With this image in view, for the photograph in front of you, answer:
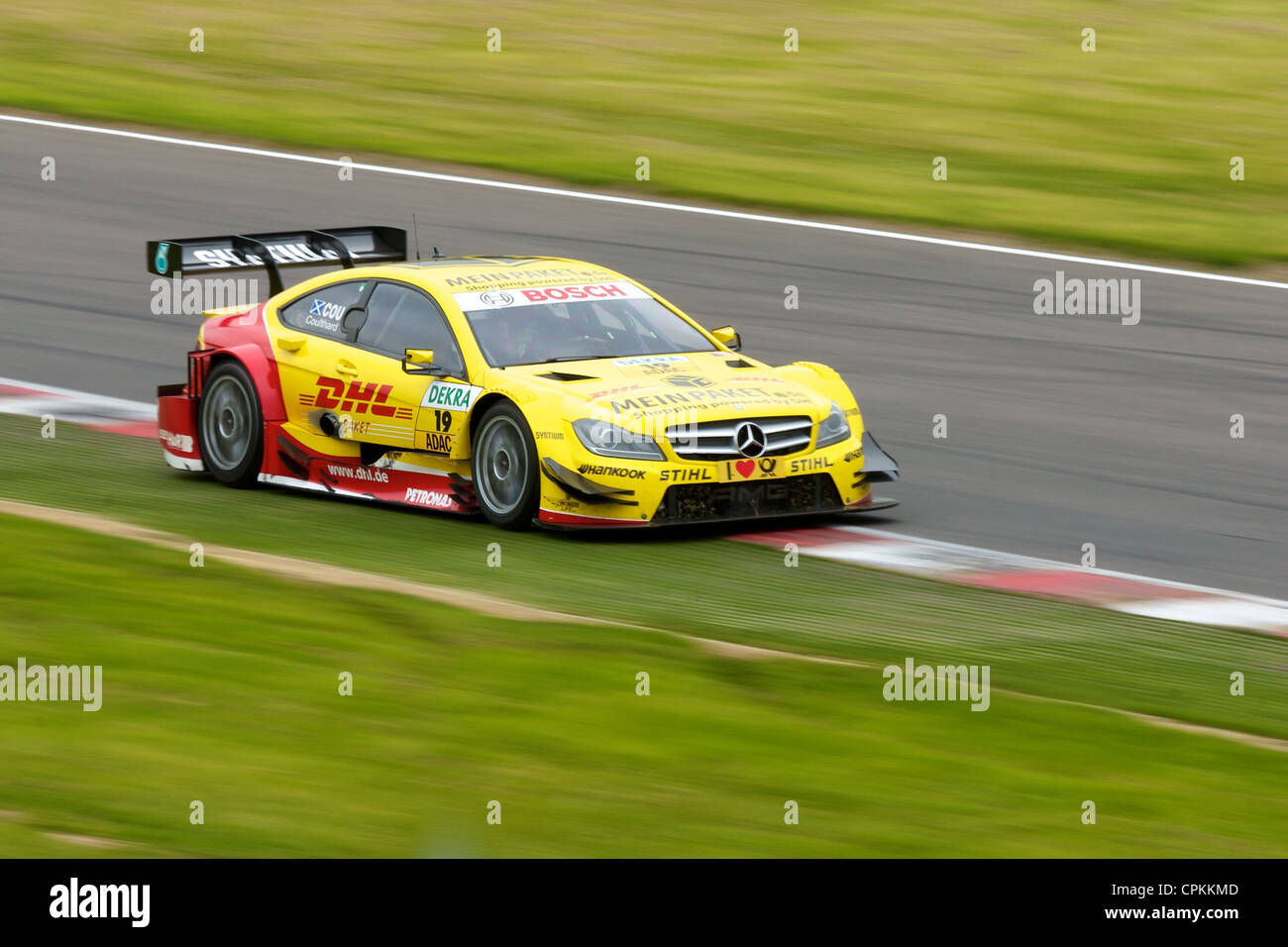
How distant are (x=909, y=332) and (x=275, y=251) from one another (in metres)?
5.58

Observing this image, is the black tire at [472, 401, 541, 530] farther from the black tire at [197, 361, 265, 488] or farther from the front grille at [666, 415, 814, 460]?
the black tire at [197, 361, 265, 488]

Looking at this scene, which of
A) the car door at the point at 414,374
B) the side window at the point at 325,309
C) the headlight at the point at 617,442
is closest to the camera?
the headlight at the point at 617,442

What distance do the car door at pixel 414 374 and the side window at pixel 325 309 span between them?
0.54ft

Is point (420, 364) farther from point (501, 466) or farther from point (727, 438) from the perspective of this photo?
point (727, 438)

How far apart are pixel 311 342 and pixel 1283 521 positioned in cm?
577

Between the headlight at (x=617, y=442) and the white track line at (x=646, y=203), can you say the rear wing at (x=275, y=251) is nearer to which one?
the headlight at (x=617, y=442)

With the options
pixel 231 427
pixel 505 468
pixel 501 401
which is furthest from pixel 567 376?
pixel 231 427

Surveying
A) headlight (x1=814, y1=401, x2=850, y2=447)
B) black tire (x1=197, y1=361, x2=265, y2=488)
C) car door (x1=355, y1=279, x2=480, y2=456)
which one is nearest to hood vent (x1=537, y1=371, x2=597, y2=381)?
car door (x1=355, y1=279, x2=480, y2=456)

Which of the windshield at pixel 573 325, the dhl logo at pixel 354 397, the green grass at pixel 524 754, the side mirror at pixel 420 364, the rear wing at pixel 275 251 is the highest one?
the rear wing at pixel 275 251

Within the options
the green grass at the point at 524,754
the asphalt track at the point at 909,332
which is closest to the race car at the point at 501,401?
the asphalt track at the point at 909,332

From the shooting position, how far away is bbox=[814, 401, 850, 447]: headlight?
38.1 feet

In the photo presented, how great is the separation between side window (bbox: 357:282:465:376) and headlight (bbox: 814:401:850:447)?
6.73ft

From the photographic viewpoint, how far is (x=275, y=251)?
1347cm

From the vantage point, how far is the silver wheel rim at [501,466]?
37.6 ft
